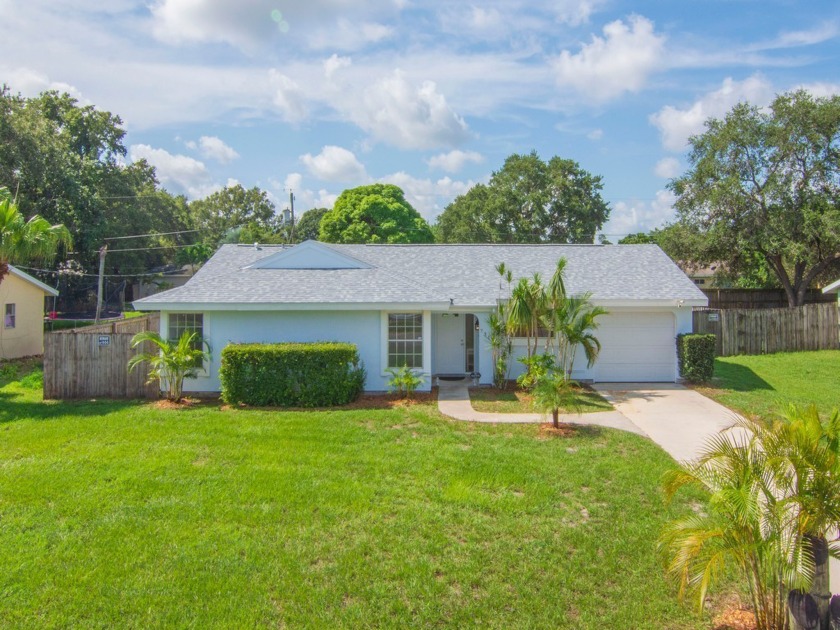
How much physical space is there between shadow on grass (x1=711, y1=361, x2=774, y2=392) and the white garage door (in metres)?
1.31

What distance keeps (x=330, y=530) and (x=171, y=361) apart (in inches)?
301

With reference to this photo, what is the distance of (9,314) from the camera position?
64.2 ft

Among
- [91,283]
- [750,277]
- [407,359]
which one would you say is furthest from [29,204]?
[750,277]

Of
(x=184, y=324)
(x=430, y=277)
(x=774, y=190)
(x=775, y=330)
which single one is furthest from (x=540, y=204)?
(x=184, y=324)

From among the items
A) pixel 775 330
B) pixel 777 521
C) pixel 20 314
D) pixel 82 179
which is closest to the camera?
pixel 777 521

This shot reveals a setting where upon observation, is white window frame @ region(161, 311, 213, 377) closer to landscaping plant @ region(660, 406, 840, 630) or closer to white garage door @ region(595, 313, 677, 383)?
white garage door @ region(595, 313, 677, 383)

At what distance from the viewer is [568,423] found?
409 inches

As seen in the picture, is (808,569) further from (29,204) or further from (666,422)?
(29,204)

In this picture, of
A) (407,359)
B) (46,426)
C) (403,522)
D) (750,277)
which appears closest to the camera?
(403,522)

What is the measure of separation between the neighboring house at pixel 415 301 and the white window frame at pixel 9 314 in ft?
29.3

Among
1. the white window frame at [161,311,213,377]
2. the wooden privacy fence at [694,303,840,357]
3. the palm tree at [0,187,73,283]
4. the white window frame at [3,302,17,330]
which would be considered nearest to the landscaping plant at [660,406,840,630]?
the white window frame at [161,311,213,377]

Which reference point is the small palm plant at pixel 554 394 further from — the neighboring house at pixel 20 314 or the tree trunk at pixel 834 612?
the neighboring house at pixel 20 314

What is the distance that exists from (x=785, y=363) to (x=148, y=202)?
141 feet

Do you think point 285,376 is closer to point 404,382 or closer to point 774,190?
point 404,382
